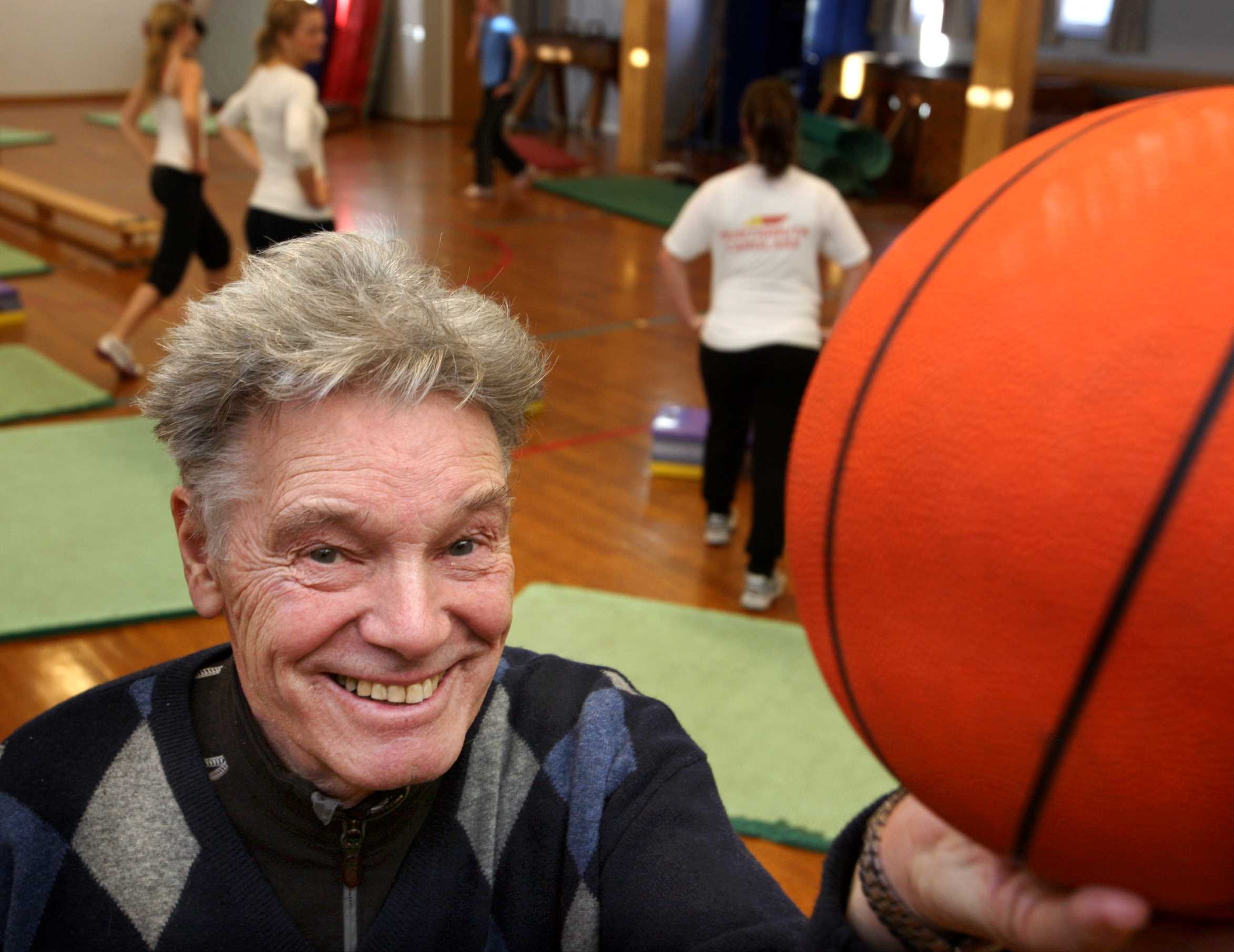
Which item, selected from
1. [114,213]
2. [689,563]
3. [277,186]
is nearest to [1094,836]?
[689,563]

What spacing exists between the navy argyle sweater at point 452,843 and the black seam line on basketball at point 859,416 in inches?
18.2

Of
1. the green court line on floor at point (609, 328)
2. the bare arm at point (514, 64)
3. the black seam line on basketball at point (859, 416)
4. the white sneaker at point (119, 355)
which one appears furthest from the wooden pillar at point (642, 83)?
the black seam line on basketball at point (859, 416)

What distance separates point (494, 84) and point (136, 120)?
5.36 metres

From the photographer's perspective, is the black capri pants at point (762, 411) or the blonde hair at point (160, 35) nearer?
the black capri pants at point (762, 411)

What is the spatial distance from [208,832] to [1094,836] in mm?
920

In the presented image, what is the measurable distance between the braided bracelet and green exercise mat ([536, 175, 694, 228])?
9108 millimetres

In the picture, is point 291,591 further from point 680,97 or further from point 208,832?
point 680,97

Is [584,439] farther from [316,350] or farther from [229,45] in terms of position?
[229,45]

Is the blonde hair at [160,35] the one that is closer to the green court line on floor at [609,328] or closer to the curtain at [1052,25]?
the green court line on floor at [609,328]

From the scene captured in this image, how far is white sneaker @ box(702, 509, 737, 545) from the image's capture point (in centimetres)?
453

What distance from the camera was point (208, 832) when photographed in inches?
52.4

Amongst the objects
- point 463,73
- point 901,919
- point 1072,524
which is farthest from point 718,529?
point 463,73

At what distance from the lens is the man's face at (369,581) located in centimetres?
126

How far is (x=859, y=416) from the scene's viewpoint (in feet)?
2.85
